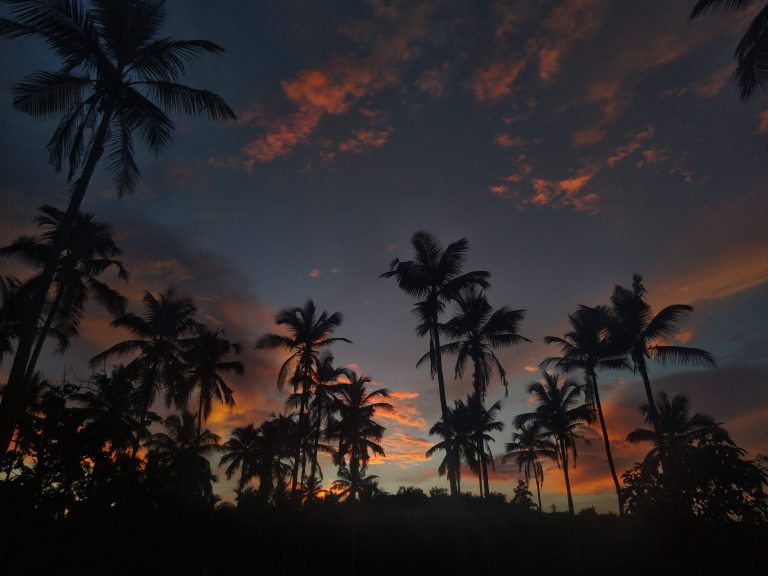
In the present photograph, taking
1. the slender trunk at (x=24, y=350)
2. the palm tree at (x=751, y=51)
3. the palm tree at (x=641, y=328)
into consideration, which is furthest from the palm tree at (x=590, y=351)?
the slender trunk at (x=24, y=350)

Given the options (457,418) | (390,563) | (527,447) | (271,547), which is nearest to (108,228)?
(271,547)

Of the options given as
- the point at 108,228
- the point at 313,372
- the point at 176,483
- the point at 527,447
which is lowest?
the point at 176,483

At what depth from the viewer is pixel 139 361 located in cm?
2831

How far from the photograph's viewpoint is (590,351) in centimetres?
3081

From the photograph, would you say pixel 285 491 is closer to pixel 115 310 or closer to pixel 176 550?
pixel 176 550

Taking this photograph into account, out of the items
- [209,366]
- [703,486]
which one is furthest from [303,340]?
[703,486]

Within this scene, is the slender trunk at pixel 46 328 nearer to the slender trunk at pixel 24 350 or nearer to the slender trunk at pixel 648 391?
the slender trunk at pixel 24 350

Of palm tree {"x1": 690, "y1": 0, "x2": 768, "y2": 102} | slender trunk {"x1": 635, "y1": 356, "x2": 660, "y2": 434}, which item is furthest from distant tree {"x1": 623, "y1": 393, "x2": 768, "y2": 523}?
palm tree {"x1": 690, "y1": 0, "x2": 768, "y2": 102}

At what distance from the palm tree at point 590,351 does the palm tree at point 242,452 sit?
91.9ft

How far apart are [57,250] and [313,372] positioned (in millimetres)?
22247

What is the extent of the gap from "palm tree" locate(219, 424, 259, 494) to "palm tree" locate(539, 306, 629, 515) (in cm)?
2801

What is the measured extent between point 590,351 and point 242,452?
32770 mm

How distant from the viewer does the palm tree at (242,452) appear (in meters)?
40.7

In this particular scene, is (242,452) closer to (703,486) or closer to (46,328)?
(46,328)
